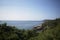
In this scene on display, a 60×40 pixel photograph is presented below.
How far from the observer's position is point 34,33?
2.96 metres

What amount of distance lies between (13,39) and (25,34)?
0.48 m

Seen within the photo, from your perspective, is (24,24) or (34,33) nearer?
(34,33)

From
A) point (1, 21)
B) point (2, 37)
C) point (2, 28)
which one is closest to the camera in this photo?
point (2, 37)

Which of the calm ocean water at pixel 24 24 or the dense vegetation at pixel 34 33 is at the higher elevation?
the calm ocean water at pixel 24 24

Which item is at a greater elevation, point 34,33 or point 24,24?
point 24,24

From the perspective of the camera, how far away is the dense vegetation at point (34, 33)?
6.98ft

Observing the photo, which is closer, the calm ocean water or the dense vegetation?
the dense vegetation

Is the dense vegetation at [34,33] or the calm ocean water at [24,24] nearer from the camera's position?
the dense vegetation at [34,33]

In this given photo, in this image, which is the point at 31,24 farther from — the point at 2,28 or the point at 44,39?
the point at 44,39

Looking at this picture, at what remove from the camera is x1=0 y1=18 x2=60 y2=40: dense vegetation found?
2.13 meters

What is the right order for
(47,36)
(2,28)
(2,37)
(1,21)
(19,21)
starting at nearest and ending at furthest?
(47,36) → (2,37) → (2,28) → (1,21) → (19,21)

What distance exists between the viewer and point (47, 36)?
214 cm

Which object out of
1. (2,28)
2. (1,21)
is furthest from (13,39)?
(1,21)

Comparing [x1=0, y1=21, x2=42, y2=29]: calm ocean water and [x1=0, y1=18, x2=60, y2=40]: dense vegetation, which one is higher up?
[x1=0, y1=21, x2=42, y2=29]: calm ocean water
